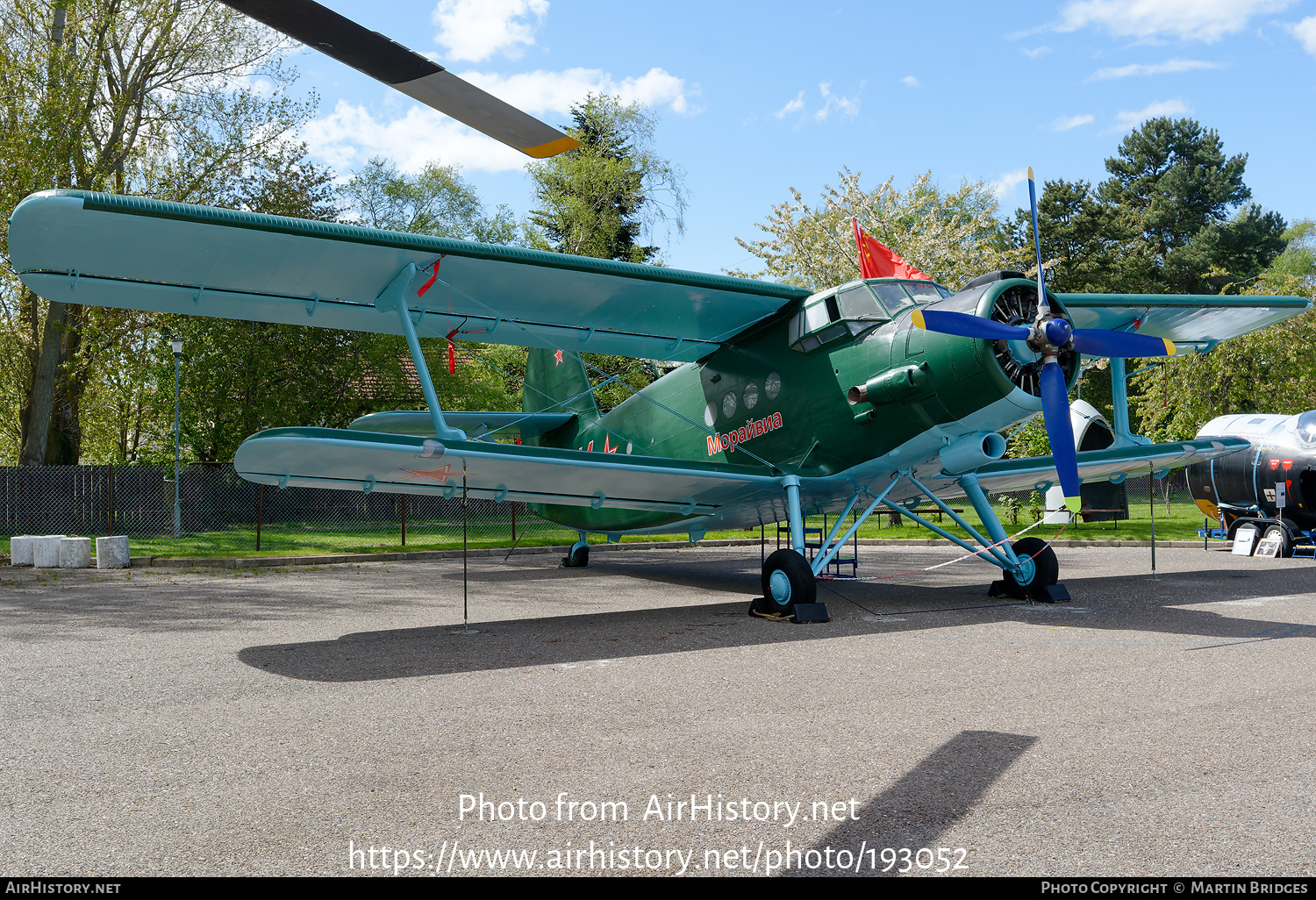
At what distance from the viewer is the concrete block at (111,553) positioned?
16531 mm

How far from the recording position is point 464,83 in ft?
9.84

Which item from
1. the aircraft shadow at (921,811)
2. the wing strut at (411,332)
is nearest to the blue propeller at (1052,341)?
the aircraft shadow at (921,811)

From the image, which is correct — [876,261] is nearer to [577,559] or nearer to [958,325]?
[577,559]

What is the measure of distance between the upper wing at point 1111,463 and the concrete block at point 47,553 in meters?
17.3

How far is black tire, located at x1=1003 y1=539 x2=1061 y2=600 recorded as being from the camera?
10.4 meters

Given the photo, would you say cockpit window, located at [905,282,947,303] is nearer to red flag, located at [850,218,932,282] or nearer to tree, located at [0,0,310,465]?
red flag, located at [850,218,932,282]

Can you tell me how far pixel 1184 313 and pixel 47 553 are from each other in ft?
67.9

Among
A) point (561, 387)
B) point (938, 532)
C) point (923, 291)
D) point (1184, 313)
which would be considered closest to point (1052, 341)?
point (923, 291)

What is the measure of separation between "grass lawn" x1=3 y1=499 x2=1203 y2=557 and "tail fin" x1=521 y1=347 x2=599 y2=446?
10.4 ft

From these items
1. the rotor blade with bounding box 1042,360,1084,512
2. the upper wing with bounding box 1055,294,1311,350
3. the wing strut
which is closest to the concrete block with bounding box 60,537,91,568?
the wing strut

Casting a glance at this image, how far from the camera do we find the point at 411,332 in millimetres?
9086

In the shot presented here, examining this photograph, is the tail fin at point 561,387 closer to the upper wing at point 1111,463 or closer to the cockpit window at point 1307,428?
the upper wing at point 1111,463
